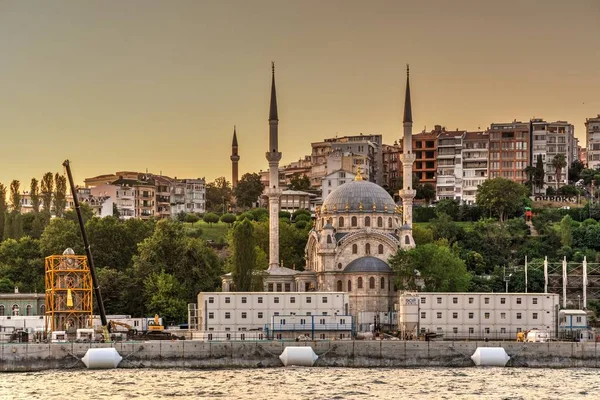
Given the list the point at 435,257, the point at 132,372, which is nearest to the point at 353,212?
the point at 435,257

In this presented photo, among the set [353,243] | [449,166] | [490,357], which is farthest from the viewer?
[449,166]

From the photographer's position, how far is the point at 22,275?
9950 centimetres

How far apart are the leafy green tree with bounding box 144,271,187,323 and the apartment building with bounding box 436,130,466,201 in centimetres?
6194

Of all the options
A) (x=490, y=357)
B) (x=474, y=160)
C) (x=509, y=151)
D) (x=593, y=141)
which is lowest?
(x=490, y=357)

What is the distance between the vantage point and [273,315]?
7562 cm

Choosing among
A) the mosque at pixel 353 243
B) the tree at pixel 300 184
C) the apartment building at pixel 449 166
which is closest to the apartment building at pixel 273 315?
the mosque at pixel 353 243

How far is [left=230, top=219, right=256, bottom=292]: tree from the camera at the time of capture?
86.5m

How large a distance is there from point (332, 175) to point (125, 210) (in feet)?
89.1

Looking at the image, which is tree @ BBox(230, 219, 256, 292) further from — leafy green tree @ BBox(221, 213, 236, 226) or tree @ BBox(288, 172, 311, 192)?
tree @ BBox(288, 172, 311, 192)

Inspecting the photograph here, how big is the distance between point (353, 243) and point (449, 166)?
5701 centimetres

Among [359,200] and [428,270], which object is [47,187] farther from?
[428,270]

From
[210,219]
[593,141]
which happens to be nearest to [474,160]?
[593,141]

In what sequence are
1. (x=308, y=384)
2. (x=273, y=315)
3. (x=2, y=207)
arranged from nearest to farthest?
1. (x=308, y=384)
2. (x=273, y=315)
3. (x=2, y=207)

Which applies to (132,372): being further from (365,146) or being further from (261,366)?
(365,146)
